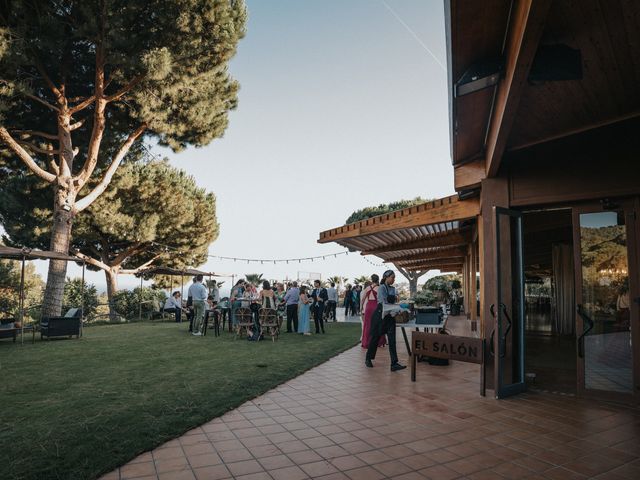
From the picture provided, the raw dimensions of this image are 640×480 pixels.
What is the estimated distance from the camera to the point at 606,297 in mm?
4543

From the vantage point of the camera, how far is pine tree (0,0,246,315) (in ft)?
32.5

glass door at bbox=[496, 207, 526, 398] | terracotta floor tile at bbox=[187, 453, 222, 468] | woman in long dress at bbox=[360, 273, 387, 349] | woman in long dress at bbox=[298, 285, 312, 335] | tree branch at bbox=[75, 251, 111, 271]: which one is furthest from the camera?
tree branch at bbox=[75, 251, 111, 271]

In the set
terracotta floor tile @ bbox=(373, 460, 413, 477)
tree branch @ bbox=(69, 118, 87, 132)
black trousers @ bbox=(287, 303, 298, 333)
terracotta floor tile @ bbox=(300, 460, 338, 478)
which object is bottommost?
terracotta floor tile @ bbox=(300, 460, 338, 478)

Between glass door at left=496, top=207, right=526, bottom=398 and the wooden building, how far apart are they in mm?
13

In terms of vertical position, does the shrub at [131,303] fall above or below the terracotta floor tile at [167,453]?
above

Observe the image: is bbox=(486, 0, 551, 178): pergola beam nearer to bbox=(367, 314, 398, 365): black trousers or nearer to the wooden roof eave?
the wooden roof eave

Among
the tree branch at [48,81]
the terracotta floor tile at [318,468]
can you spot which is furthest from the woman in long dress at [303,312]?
the tree branch at [48,81]

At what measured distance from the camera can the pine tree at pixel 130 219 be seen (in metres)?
14.6

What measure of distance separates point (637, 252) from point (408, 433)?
3220 mm

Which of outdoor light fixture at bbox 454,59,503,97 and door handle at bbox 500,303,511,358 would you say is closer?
outdoor light fixture at bbox 454,59,503,97

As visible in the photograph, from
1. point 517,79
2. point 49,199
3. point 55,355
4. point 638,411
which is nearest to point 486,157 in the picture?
point 517,79

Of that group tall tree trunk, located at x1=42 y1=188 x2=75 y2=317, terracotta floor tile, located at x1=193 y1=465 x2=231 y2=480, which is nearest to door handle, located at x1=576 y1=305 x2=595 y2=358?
terracotta floor tile, located at x1=193 y1=465 x2=231 y2=480

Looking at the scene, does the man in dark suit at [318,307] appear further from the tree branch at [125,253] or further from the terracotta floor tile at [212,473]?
the tree branch at [125,253]

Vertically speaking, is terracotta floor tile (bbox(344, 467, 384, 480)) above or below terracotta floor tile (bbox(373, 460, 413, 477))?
below
